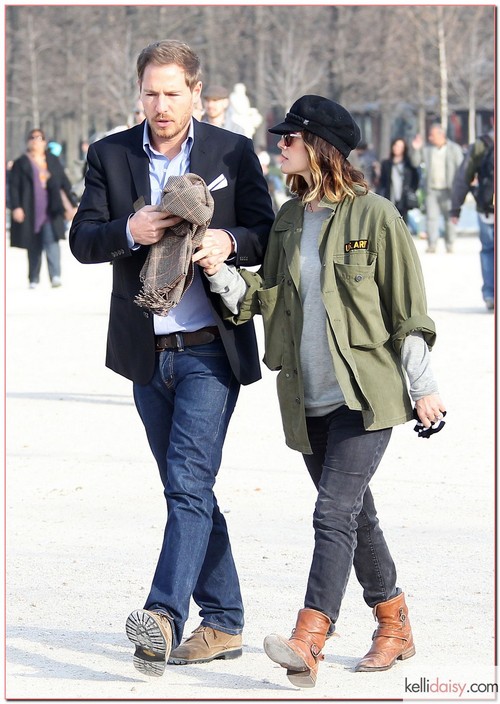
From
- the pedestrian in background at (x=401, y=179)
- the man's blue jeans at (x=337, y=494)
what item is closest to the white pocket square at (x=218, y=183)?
the man's blue jeans at (x=337, y=494)

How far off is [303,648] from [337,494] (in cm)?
48

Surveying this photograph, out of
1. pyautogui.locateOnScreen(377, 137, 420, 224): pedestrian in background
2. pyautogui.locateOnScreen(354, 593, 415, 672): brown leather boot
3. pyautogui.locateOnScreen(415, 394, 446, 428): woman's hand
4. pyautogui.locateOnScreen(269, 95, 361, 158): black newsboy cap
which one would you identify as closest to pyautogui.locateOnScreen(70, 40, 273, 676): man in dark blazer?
pyautogui.locateOnScreen(269, 95, 361, 158): black newsboy cap

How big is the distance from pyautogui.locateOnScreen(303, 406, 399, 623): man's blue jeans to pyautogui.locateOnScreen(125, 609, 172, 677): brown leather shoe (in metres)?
0.46

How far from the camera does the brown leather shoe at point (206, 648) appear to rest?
4.82m

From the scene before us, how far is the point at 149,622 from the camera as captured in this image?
169 inches

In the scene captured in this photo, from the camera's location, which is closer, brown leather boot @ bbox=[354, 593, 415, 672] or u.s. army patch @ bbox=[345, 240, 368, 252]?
u.s. army patch @ bbox=[345, 240, 368, 252]

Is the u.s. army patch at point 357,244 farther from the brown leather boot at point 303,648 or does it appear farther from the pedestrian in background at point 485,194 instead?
the pedestrian in background at point 485,194

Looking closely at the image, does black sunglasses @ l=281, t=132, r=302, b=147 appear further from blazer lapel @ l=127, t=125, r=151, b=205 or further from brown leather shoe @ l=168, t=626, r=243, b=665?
brown leather shoe @ l=168, t=626, r=243, b=665

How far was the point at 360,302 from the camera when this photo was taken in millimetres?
4496

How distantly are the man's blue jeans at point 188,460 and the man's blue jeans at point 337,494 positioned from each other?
322 mm

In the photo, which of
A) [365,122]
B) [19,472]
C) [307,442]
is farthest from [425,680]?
[365,122]

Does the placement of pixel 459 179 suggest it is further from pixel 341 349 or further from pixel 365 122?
pixel 365 122

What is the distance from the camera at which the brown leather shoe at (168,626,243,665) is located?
4820mm

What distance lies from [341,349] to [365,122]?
49.1m
